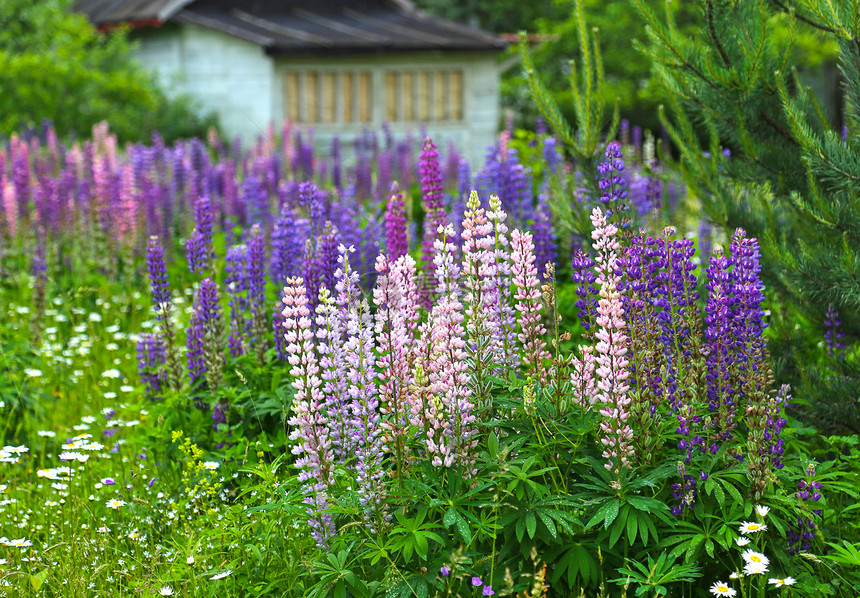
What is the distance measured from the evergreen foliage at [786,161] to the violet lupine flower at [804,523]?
107cm

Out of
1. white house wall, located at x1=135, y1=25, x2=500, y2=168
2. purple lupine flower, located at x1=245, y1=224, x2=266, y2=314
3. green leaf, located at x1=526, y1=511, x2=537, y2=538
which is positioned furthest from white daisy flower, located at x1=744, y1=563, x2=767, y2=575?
white house wall, located at x1=135, y1=25, x2=500, y2=168

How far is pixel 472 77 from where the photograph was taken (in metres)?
22.5

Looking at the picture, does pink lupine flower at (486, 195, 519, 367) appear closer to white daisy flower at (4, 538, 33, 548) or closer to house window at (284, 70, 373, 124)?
white daisy flower at (4, 538, 33, 548)

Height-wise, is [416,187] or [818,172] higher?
[818,172]

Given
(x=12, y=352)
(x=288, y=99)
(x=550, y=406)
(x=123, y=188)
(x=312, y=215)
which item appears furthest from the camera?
(x=288, y=99)

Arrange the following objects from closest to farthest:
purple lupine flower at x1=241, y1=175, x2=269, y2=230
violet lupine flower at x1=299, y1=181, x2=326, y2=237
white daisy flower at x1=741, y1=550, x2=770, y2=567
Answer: white daisy flower at x1=741, y1=550, x2=770, y2=567 < violet lupine flower at x1=299, y1=181, x2=326, y2=237 < purple lupine flower at x1=241, y1=175, x2=269, y2=230

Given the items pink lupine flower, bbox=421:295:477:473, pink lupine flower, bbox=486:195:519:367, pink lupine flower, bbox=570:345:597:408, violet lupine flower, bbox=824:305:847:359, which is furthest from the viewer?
violet lupine flower, bbox=824:305:847:359

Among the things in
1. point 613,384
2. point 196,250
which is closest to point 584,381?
point 613,384

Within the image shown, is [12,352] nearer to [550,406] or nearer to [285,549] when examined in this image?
[285,549]

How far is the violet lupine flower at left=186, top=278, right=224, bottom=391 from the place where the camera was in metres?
4.94

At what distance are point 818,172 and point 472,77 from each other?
18.5m

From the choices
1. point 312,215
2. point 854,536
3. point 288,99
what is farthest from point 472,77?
point 854,536

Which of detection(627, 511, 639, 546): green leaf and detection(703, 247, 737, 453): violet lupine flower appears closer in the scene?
detection(627, 511, 639, 546): green leaf

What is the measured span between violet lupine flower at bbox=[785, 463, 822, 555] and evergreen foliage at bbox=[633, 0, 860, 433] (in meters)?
1.07
